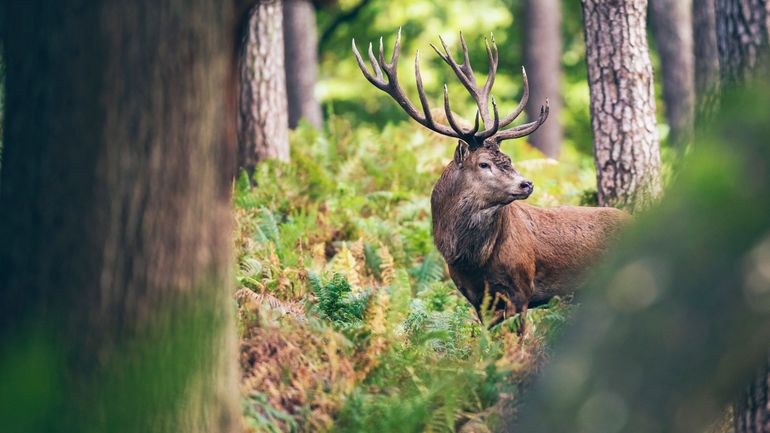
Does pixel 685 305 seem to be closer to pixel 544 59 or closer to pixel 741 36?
pixel 741 36

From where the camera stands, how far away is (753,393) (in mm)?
4953

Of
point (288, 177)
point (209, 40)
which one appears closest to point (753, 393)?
point (209, 40)

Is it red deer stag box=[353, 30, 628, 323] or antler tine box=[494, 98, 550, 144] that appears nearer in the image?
red deer stag box=[353, 30, 628, 323]

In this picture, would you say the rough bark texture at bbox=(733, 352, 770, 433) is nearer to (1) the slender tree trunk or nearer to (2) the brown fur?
(1) the slender tree trunk

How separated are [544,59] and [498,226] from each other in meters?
12.2

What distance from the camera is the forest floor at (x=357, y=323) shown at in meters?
5.10

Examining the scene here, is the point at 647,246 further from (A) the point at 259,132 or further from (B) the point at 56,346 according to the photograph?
(A) the point at 259,132

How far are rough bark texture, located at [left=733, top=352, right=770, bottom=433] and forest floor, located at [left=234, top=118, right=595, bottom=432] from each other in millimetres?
1061

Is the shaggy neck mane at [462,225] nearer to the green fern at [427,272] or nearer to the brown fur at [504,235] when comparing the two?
the brown fur at [504,235]

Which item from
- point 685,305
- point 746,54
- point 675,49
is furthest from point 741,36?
point 675,49

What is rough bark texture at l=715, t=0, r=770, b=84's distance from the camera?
5.21 m

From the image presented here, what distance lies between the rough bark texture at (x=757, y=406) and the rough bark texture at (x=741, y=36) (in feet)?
4.99

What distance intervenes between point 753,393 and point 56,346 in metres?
3.28

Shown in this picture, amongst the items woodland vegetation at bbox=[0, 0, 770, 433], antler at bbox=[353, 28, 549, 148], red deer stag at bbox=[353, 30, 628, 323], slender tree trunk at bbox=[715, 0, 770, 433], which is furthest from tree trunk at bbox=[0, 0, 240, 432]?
antler at bbox=[353, 28, 549, 148]
